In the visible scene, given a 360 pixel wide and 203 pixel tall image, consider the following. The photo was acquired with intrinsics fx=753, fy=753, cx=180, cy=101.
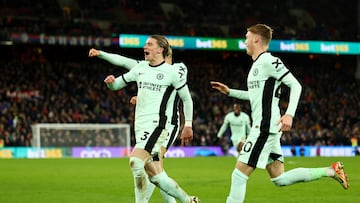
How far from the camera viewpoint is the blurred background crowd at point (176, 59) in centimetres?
3788

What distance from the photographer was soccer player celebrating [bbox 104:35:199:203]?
8.80m

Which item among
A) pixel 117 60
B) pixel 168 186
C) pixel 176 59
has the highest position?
pixel 176 59

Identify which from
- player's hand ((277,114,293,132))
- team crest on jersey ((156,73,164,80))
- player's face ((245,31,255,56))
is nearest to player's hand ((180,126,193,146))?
team crest on jersey ((156,73,164,80))

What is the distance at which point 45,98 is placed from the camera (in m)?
38.6

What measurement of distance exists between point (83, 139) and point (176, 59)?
585 inches

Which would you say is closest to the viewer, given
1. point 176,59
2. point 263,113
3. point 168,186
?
point 263,113

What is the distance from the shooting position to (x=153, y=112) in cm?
892

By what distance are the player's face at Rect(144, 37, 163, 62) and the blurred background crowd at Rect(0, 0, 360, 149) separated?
2529cm

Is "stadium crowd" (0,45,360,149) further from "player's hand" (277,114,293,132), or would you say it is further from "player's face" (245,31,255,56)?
"player's hand" (277,114,293,132)

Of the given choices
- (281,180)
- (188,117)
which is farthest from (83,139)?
(281,180)

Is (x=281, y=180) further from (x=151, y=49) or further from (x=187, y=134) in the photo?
(x=151, y=49)

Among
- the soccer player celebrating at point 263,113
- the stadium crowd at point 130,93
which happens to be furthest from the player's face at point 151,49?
the stadium crowd at point 130,93

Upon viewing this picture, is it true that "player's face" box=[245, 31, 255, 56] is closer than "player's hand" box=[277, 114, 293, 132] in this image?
No

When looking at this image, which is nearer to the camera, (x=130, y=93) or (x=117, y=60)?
(x=117, y=60)
